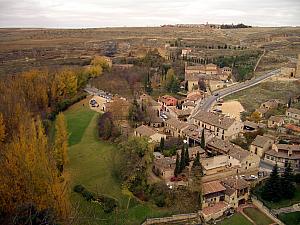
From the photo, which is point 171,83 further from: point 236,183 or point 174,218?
point 174,218

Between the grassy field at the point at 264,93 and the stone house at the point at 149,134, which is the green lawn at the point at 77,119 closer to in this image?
the stone house at the point at 149,134

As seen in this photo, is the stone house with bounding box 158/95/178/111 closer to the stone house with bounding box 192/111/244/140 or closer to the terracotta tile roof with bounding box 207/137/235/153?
the stone house with bounding box 192/111/244/140

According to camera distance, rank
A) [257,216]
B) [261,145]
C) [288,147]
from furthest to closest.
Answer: [261,145] → [288,147] → [257,216]

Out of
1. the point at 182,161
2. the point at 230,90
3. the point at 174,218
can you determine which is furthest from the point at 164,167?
the point at 230,90

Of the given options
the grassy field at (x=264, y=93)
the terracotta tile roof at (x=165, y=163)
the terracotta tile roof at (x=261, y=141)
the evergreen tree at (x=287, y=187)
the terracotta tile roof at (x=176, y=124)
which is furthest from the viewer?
the grassy field at (x=264, y=93)

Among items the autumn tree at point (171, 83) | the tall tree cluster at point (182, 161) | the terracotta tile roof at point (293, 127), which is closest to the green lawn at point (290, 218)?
the tall tree cluster at point (182, 161)

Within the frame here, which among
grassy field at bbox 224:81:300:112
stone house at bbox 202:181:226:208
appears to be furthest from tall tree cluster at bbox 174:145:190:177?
grassy field at bbox 224:81:300:112

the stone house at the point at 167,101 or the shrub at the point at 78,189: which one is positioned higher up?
the stone house at the point at 167,101
